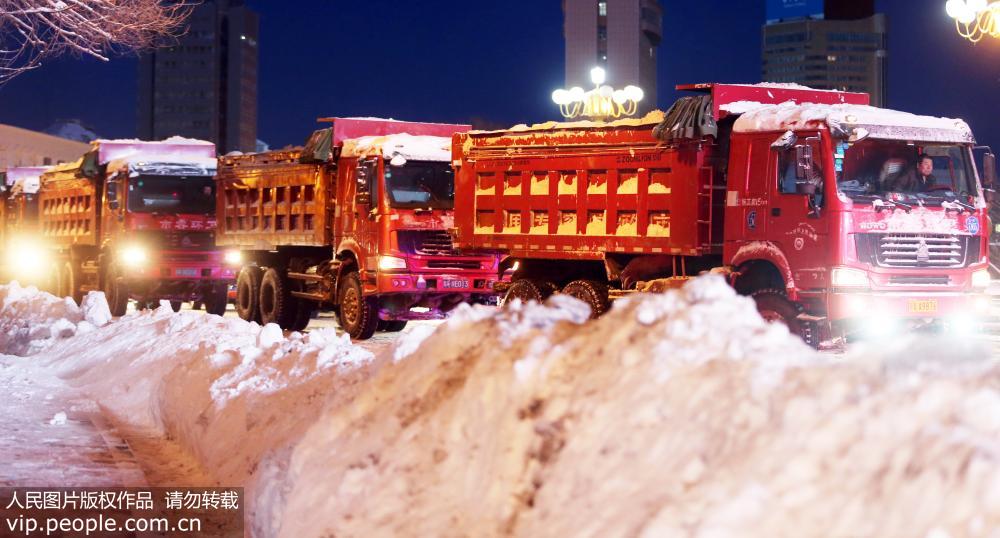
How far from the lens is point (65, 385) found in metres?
14.6

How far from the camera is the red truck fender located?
547 inches

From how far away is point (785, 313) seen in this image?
1398 centimetres

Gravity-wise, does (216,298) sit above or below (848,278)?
below

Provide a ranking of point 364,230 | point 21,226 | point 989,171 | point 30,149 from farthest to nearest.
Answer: point 30,149, point 21,226, point 364,230, point 989,171

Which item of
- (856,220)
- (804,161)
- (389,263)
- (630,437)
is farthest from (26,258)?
(630,437)

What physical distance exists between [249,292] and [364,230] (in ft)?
16.9

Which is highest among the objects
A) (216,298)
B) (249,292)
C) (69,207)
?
(69,207)

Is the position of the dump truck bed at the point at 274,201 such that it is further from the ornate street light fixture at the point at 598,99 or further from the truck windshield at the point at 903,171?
the ornate street light fixture at the point at 598,99

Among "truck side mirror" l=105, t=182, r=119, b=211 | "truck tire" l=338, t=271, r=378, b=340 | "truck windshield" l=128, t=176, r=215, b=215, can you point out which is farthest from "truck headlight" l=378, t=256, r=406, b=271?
"truck side mirror" l=105, t=182, r=119, b=211

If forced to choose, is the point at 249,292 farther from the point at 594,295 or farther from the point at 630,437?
the point at 630,437

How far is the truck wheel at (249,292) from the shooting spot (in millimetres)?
23891

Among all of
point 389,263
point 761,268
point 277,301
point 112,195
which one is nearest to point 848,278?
point 761,268

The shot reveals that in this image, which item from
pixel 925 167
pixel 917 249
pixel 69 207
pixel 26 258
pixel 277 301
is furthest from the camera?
pixel 26 258

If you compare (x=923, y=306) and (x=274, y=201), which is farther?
(x=274, y=201)
